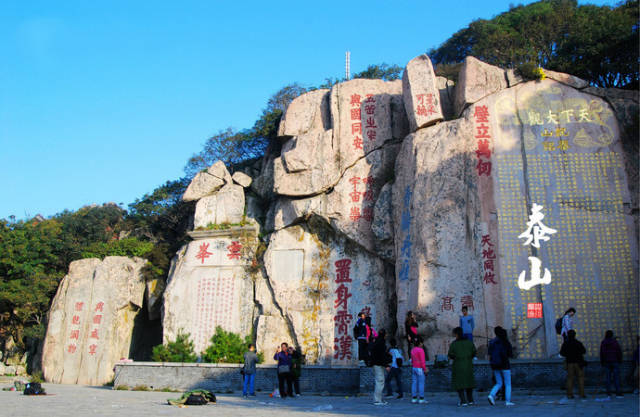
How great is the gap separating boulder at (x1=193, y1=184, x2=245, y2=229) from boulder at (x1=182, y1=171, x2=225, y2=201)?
0.67 feet

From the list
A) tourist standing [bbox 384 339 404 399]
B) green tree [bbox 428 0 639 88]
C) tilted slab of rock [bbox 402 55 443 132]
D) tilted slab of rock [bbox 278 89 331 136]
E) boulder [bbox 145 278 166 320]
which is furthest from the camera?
boulder [bbox 145 278 166 320]

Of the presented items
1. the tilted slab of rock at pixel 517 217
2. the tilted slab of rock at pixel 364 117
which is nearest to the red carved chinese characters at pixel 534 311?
the tilted slab of rock at pixel 517 217

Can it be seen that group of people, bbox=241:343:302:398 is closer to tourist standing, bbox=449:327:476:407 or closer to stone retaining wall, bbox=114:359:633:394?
stone retaining wall, bbox=114:359:633:394

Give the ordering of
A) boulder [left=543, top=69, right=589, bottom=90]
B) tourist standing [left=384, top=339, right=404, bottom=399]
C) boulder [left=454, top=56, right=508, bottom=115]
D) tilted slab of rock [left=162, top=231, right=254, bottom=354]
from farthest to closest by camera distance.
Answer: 1. tilted slab of rock [left=162, top=231, right=254, bottom=354]
2. boulder [left=454, top=56, right=508, bottom=115]
3. boulder [left=543, top=69, right=589, bottom=90]
4. tourist standing [left=384, top=339, right=404, bottom=399]

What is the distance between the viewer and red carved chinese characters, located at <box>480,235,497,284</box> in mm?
11930

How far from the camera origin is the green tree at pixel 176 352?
13977 millimetres

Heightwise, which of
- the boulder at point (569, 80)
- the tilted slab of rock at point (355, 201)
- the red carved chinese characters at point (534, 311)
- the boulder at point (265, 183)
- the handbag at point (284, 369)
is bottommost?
the handbag at point (284, 369)

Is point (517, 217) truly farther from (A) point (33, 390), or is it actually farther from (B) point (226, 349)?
(A) point (33, 390)

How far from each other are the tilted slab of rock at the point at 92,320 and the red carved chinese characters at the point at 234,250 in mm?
3339

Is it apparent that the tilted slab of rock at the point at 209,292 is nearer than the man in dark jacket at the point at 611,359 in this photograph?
No

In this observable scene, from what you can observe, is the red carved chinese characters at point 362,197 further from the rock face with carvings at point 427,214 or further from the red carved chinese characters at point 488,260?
the red carved chinese characters at point 488,260

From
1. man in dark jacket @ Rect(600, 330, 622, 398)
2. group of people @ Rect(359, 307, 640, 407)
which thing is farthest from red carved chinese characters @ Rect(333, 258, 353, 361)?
man in dark jacket @ Rect(600, 330, 622, 398)

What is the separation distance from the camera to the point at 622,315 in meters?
11.3

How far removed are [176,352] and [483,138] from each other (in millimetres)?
9147
